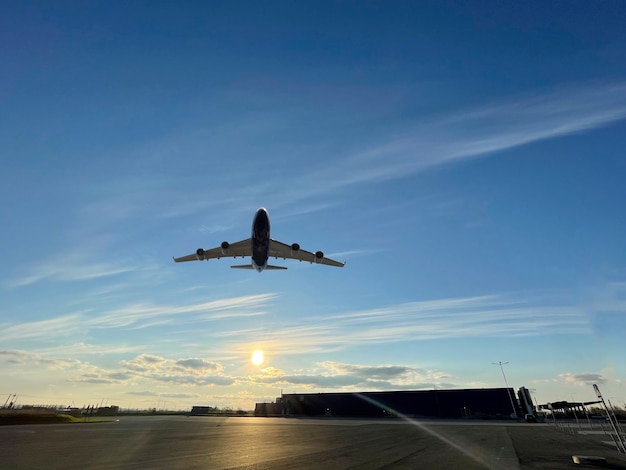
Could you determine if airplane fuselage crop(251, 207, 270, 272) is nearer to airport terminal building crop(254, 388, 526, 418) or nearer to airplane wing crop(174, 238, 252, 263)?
airplane wing crop(174, 238, 252, 263)

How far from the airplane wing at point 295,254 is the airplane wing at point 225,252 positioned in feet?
11.9

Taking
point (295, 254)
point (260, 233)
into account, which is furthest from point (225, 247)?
point (295, 254)

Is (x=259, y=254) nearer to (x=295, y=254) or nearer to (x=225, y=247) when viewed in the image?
(x=225, y=247)

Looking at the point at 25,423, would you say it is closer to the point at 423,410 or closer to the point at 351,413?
the point at 351,413

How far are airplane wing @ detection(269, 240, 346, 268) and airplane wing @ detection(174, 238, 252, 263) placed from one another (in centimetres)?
364

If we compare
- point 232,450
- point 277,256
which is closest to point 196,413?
point 277,256

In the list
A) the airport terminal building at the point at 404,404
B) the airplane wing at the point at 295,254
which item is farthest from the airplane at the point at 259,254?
the airport terminal building at the point at 404,404

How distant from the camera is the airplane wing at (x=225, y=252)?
4600 centimetres

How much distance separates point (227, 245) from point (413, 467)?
114 feet

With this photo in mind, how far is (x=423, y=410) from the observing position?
321 feet

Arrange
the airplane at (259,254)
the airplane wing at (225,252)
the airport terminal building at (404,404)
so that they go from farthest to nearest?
the airport terminal building at (404,404) → the airplane wing at (225,252) → the airplane at (259,254)

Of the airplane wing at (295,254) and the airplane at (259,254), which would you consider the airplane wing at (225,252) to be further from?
the airplane wing at (295,254)

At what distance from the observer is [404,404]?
331ft

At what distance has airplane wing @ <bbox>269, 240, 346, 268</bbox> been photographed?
46.6 metres
